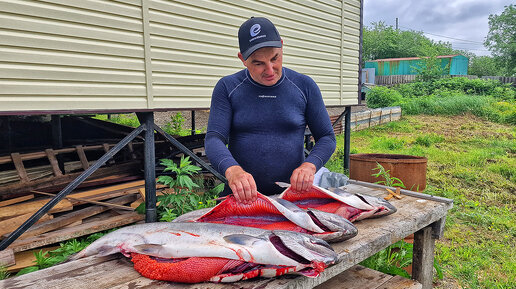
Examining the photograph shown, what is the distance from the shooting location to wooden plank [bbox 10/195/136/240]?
4.11m

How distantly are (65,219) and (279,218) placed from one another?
3618 millimetres

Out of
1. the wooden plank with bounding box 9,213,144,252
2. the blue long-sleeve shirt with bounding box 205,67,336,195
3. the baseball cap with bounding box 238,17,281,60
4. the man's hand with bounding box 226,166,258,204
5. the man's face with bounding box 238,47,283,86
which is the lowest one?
the wooden plank with bounding box 9,213,144,252

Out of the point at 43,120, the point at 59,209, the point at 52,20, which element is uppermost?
the point at 52,20

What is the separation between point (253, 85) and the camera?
2.67m

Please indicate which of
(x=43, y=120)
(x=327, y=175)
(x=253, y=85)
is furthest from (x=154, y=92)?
(x=43, y=120)

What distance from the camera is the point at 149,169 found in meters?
4.36

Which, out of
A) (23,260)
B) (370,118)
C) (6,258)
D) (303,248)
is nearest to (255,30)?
(303,248)

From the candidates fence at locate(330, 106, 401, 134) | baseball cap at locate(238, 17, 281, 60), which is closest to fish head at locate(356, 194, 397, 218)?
baseball cap at locate(238, 17, 281, 60)

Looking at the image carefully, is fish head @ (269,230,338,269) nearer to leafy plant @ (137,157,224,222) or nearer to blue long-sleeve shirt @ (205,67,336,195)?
blue long-sleeve shirt @ (205,67,336,195)

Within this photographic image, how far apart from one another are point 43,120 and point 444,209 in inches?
317

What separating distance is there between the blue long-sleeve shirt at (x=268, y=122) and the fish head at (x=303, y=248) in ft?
3.65

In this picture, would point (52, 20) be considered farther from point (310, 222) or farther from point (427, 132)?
point (427, 132)

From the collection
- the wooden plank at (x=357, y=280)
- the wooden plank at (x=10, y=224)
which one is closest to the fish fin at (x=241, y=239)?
the wooden plank at (x=357, y=280)

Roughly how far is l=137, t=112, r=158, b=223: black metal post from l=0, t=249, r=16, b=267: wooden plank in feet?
4.64
